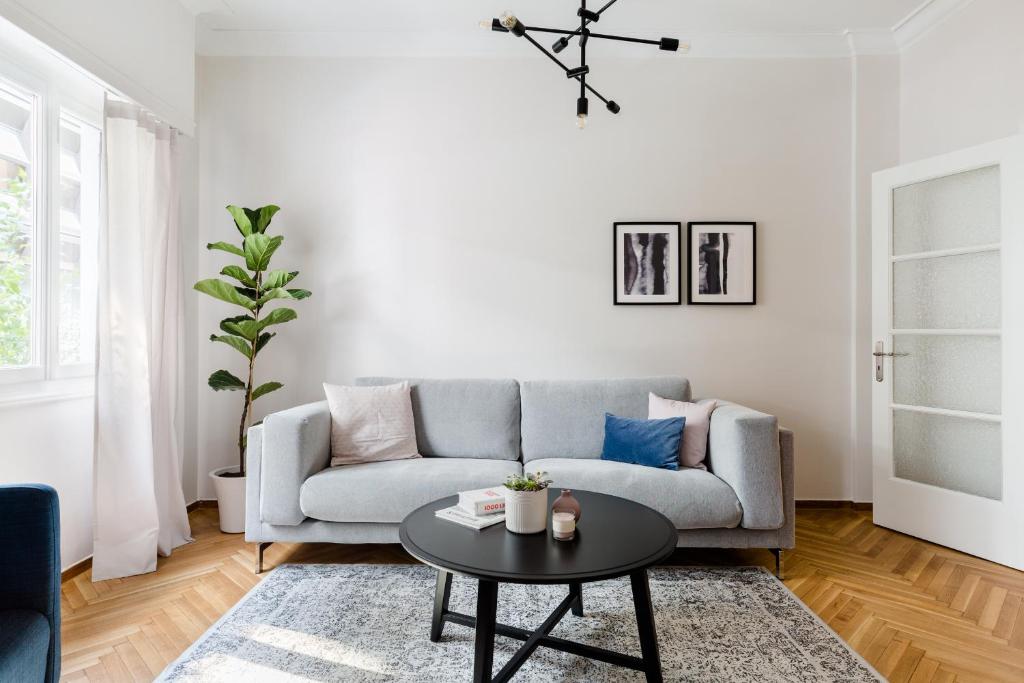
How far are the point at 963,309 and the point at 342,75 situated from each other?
377 centimetres

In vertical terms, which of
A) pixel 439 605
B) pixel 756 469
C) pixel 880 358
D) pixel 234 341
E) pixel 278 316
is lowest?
pixel 439 605

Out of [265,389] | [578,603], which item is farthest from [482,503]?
[265,389]

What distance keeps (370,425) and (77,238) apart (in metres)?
1.70

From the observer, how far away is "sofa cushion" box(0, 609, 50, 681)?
1123mm

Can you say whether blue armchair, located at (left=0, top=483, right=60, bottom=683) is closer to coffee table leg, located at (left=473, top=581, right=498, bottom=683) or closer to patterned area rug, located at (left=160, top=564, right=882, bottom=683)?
patterned area rug, located at (left=160, top=564, right=882, bottom=683)

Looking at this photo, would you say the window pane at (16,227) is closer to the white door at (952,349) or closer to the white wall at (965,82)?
the white door at (952,349)

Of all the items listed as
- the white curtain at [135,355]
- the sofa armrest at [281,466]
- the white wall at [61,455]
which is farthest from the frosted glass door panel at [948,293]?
the white wall at [61,455]

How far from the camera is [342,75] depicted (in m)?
3.50

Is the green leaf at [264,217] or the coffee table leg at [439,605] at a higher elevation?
the green leaf at [264,217]

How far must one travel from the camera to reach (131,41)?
2648mm

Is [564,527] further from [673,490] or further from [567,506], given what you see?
[673,490]

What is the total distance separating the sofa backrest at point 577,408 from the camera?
300cm

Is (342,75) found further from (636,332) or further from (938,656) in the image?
(938,656)

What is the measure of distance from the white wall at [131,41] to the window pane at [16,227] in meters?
0.34
